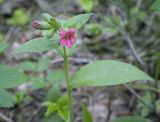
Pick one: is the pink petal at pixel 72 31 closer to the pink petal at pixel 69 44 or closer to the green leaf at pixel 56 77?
the pink petal at pixel 69 44

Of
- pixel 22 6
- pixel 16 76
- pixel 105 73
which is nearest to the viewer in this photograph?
pixel 105 73

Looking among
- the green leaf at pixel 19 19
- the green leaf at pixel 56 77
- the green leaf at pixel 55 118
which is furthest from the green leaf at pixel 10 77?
the green leaf at pixel 19 19

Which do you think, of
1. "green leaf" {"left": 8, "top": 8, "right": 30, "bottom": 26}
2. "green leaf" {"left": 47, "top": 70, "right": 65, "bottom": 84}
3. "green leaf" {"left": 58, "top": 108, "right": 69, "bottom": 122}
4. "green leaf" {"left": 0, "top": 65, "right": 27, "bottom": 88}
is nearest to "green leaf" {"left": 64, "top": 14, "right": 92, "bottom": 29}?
"green leaf" {"left": 0, "top": 65, "right": 27, "bottom": 88}

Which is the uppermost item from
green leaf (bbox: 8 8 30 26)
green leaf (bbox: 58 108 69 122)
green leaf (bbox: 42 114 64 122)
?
green leaf (bbox: 8 8 30 26)

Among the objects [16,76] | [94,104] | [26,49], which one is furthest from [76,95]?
[26,49]

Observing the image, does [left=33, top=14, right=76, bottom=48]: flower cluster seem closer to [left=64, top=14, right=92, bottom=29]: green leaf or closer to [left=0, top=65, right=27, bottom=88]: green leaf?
[left=64, top=14, right=92, bottom=29]: green leaf

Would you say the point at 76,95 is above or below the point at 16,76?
below

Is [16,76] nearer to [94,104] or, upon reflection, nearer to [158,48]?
[94,104]
